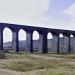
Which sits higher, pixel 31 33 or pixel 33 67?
pixel 31 33

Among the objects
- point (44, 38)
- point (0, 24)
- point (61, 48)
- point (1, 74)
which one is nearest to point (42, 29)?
point (44, 38)

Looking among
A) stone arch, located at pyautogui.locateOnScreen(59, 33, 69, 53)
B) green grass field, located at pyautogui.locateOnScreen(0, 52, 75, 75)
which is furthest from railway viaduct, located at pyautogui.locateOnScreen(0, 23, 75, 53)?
green grass field, located at pyautogui.locateOnScreen(0, 52, 75, 75)

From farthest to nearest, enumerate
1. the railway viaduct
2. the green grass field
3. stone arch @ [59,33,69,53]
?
1. stone arch @ [59,33,69,53]
2. the railway viaduct
3. the green grass field

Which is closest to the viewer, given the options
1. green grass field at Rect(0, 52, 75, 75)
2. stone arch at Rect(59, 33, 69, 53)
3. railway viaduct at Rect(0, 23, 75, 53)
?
green grass field at Rect(0, 52, 75, 75)

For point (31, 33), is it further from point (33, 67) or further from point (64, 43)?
point (33, 67)

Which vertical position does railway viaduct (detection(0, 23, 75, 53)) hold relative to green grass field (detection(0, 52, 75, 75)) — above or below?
above

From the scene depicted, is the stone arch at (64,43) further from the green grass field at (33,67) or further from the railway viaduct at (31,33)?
the green grass field at (33,67)

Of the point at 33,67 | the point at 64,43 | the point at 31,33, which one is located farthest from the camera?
the point at 64,43

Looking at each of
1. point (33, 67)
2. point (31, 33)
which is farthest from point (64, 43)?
point (33, 67)

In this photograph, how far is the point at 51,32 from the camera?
74.1 meters

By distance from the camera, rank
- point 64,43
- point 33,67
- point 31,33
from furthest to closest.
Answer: point 64,43
point 31,33
point 33,67

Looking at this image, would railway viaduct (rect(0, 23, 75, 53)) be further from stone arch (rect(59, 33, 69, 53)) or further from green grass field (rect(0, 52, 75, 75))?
green grass field (rect(0, 52, 75, 75))

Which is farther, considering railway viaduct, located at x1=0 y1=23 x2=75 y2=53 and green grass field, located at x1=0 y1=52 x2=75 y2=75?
railway viaduct, located at x1=0 y1=23 x2=75 y2=53

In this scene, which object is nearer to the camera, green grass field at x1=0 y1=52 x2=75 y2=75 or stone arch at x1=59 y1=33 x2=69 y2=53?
green grass field at x1=0 y1=52 x2=75 y2=75
